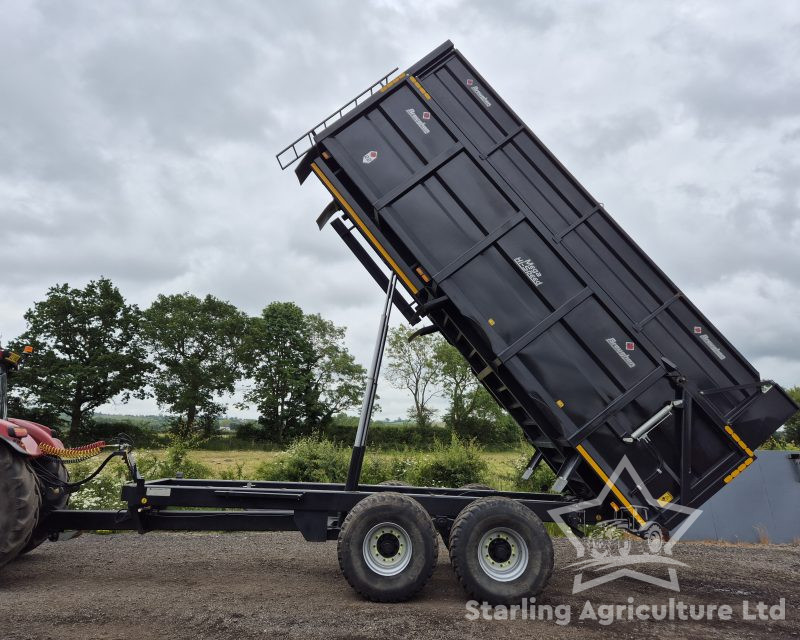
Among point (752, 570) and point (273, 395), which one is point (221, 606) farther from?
point (273, 395)

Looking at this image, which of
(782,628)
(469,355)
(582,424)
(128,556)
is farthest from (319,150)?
(782,628)

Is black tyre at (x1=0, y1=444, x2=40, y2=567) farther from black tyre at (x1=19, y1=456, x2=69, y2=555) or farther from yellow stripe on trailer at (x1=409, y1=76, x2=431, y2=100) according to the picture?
yellow stripe on trailer at (x1=409, y1=76, x2=431, y2=100)

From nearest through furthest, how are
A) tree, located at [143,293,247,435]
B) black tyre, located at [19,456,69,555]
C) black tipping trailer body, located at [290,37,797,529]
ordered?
black tipping trailer body, located at [290,37,797,529] < black tyre, located at [19,456,69,555] < tree, located at [143,293,247,435]

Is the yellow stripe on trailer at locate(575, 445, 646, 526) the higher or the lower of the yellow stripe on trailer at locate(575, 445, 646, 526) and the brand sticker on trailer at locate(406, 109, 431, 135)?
the lower

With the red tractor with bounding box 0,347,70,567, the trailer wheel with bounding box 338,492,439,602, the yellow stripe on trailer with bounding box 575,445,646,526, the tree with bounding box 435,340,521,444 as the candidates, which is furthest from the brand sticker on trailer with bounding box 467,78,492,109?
the tree with bounding box 435,340,521,444

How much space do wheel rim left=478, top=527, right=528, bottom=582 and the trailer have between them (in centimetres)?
1

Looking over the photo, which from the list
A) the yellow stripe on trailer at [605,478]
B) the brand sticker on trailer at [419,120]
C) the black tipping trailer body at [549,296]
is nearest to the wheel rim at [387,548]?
the black tipping trailer body at [549,296]

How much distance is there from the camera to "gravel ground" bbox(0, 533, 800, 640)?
4.27m

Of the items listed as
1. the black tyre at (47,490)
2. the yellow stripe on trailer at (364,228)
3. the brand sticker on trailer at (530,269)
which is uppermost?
the yellow stripe on trailer at (364,228)

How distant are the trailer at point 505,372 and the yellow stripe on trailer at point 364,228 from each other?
2 centimetres

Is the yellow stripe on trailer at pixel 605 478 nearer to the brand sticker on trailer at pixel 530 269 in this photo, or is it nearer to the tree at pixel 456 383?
the brand sticker on trailer at pixel 530 269


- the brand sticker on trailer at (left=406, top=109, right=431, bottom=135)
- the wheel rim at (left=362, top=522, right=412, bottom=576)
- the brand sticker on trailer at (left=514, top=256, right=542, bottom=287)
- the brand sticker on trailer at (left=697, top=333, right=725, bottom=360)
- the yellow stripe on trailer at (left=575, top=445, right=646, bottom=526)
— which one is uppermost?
the brand sticker on trailer at (left=406, top=109, right=431, bottom=135)

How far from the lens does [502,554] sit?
5.01 m

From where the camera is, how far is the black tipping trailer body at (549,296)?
5.24 m
